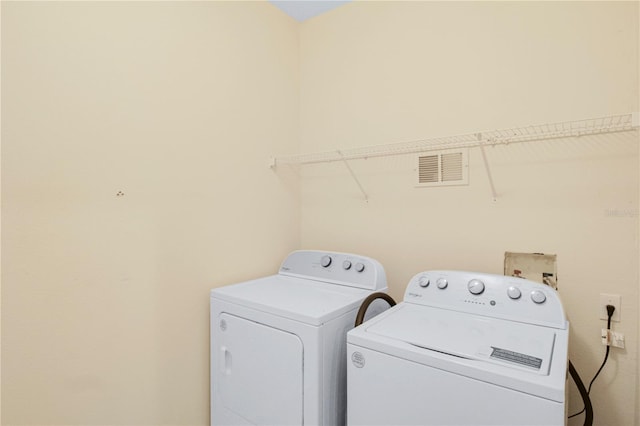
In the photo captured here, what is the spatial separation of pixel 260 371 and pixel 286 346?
0.22 meters

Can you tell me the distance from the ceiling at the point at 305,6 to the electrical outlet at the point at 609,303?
226cm

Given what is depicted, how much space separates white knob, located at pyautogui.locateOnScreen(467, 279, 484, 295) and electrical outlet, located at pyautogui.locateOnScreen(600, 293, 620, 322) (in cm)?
54

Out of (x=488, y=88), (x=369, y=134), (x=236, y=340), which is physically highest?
(x=488, y=88)

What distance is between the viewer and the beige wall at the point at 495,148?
1.44m

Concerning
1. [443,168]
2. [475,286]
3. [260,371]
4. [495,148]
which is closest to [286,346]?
[260,371]

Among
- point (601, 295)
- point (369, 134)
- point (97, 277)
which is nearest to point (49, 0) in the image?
point (97, 277)

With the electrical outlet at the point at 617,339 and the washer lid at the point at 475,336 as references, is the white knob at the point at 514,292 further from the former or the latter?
the electrical outlet at the point at 617,339

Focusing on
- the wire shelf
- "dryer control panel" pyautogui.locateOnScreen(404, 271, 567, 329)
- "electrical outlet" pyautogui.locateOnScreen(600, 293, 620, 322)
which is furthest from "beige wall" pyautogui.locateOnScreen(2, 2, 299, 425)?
"electrical outlet" pyautogui.locateOnScreen(600, 293, 620, 322)

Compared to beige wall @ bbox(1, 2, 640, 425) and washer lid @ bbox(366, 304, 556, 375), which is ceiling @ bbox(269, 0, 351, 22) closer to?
beige wall @ bbox(1, 2, 640, 425)

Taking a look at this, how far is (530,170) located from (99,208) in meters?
2.00

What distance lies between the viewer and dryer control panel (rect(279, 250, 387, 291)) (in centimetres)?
178

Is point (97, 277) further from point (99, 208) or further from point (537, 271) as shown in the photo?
point (537, 271)

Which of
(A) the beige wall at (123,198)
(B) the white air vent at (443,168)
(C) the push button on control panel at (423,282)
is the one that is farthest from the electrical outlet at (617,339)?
(A) the beige wall at (123,198)

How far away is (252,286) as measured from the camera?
1853mm
